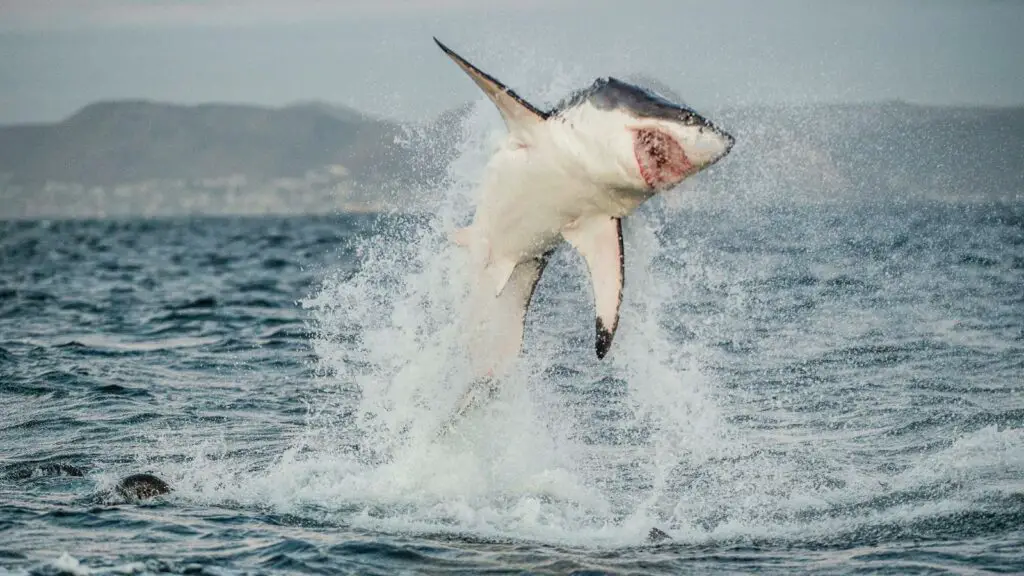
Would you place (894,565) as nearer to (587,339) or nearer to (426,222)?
(426,222)

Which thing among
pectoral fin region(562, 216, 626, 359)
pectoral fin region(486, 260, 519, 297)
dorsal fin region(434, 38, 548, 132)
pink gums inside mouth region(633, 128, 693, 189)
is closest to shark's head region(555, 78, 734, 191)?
pink gums inside mouth region(633, 128, 693, 189)

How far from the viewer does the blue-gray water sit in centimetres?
887

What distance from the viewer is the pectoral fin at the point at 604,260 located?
9.14 meters

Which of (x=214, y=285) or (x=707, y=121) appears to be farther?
(x=214, y=285)

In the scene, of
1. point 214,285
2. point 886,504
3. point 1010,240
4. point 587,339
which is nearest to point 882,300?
point 587,339

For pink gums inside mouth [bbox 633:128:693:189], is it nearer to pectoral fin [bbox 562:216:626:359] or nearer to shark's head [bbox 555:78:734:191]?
shark's head [bbox 555:78:734:191]

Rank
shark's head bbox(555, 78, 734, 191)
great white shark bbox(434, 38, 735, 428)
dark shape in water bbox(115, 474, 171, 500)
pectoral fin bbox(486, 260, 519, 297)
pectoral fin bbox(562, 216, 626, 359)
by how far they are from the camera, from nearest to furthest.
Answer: shark's head bbox(555, 78, 734, 191) → great white shark bbox(434, 38, 735, 428) → pectoral fin bbox(562, 216, 626, 359) → pectoral fin bbox(486, 260, 519, 297) → dark shape in water bbox(115, 474, 171, 500)

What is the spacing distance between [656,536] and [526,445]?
2.28m

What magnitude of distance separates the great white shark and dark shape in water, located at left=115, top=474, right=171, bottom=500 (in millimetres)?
2708

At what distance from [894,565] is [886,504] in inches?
66.3

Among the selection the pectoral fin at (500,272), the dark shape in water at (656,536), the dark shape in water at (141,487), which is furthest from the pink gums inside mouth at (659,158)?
the dark shape in water at (141,487)

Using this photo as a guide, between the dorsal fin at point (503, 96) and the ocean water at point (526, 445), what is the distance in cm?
115

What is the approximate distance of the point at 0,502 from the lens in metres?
10.1

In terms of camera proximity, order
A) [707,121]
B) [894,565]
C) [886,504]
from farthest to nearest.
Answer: [886,504] < [894,565] < [707,121]
